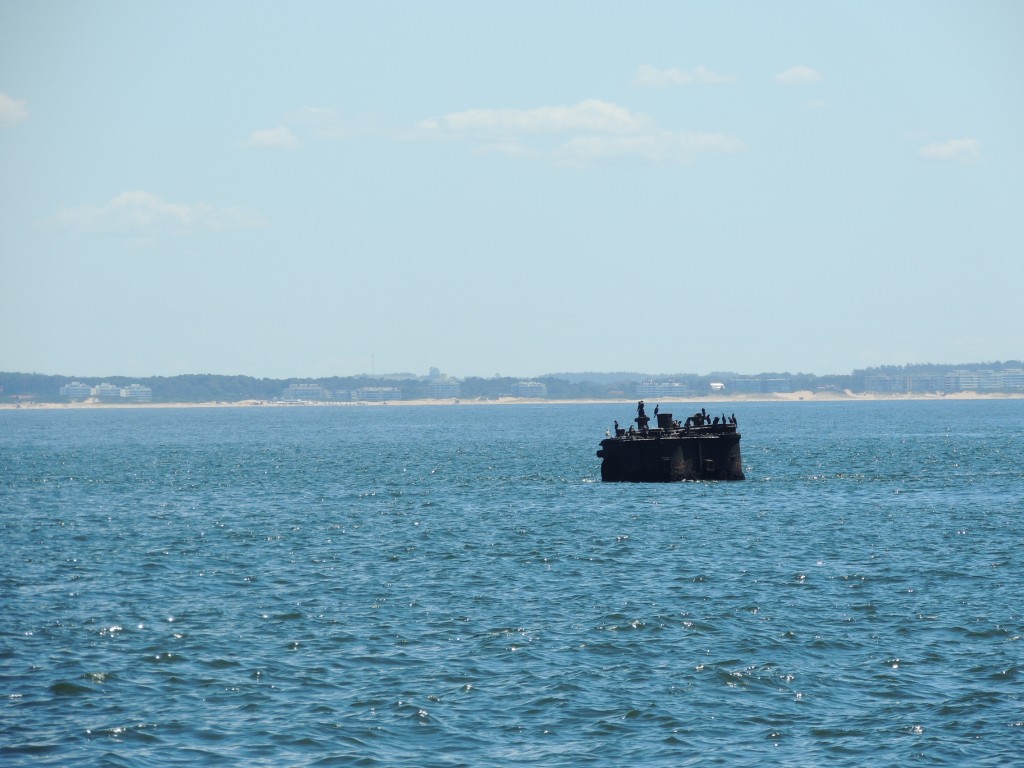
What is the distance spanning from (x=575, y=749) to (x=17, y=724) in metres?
8.95

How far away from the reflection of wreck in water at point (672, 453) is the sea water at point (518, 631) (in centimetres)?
386

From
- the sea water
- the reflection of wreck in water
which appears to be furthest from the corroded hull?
the sea water

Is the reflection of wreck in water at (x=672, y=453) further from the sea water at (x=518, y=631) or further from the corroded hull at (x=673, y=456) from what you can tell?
the sea water at (x=518, y=631)

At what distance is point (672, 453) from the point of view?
61.8m

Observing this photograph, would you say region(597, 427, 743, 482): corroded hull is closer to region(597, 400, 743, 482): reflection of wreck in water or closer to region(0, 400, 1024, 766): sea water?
region(597, 400, 743, 482): reflection of wreck in water

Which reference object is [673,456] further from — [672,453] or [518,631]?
[518,631]

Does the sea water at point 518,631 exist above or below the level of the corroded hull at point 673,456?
below

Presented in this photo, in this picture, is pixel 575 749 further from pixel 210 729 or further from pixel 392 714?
pixel 210 729

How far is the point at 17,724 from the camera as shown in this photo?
65.3ft

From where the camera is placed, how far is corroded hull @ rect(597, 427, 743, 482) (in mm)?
61981

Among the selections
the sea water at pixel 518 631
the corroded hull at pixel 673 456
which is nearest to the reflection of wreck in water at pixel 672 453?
the corroded hull at pixel 673 456

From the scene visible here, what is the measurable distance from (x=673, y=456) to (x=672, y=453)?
7.5 inches

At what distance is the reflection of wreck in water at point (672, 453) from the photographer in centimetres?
6203

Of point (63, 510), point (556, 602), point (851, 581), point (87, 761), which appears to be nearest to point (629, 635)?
point (556, 602)
